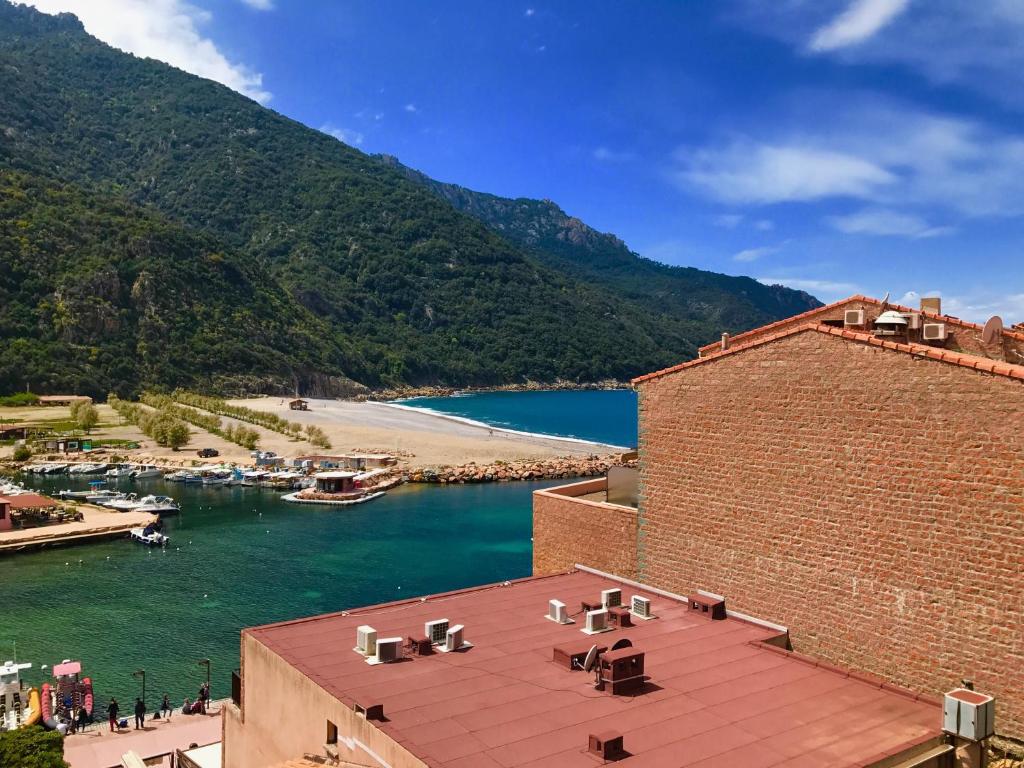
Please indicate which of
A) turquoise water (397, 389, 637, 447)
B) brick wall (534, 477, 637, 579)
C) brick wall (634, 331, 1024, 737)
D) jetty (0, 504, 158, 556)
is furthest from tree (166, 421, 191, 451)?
brick wall (634, 331, 1024, 737)

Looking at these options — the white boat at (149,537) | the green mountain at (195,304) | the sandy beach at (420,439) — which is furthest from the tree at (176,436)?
the green mountain at (195,304)

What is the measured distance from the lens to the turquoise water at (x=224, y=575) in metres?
25.4

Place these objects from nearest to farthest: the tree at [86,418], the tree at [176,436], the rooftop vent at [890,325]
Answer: the rooftop vent at [890,325], the tree at [176,436], the tree at [86,418]

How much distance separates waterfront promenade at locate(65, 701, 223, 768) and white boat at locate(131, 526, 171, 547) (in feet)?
72.6

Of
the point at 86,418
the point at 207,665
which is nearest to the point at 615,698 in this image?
the point at 207,665

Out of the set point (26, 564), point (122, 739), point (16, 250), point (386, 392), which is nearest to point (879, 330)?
point (122, 739)

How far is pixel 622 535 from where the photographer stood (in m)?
14.4

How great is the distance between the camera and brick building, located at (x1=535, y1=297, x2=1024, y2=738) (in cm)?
897

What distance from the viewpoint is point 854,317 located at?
13445 mm

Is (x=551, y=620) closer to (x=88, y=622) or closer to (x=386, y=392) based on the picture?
(x=88, y=622)

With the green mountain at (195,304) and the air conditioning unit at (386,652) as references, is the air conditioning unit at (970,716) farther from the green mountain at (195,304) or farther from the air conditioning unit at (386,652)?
the green mountain at (195,304)

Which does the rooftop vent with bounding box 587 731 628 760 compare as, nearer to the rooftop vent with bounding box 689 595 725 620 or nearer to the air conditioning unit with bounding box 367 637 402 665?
the air conditioning unit with bounding box 367 637 402 665

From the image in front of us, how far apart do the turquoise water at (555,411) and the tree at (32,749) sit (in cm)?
7560

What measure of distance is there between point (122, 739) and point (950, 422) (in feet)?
57.7
